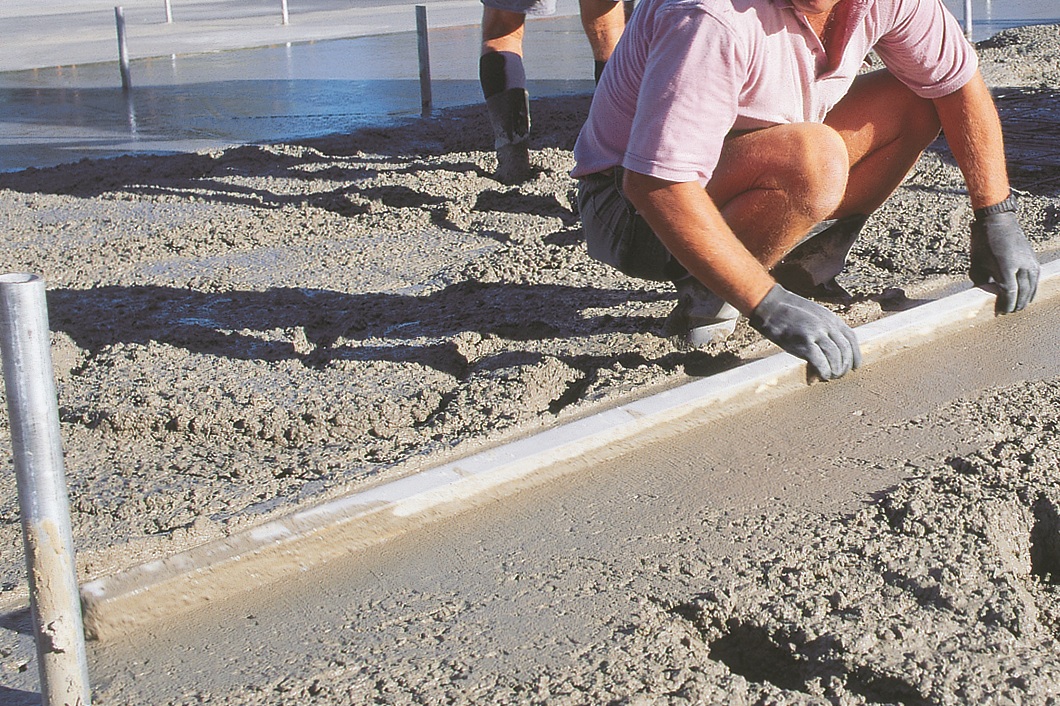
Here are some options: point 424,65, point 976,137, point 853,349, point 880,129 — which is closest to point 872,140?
point 880,129

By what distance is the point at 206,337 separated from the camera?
11.5 feet

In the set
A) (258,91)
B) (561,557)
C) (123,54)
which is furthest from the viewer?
(123,54)

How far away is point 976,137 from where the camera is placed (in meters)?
3.05

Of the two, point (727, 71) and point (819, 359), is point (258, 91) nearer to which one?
point (727, 71)

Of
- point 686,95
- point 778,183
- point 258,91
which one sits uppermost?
point 686,95

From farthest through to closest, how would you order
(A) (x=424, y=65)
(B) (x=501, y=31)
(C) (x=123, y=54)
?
(C) (x=123, y=54) < (A) (x=424, y=65) < (B) (x=501, y=31)

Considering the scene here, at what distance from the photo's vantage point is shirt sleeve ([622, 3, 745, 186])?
8.08ft

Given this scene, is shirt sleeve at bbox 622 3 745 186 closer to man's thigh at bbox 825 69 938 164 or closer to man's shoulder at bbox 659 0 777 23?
man's shoulder at bbox 659 0 777 23

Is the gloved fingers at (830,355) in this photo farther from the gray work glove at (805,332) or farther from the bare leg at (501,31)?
the bare leg at (501,31)

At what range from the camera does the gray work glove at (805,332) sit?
8.43ft

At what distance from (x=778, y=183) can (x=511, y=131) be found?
2.47 metres

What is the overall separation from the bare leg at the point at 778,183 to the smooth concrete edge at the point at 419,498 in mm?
329

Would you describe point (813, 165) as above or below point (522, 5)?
below

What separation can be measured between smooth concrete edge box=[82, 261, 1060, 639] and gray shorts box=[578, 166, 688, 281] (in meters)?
0.39
